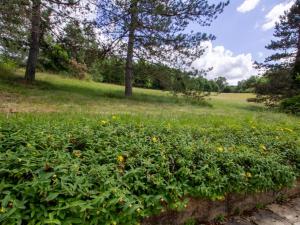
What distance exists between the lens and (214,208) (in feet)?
8.20

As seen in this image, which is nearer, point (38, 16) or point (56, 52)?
point (38, 16)

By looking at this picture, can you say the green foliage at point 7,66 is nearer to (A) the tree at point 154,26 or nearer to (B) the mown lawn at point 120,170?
Answer: (A) the tree at point 154,26

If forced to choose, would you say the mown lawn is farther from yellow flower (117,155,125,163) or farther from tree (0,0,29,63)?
tree (0,0,29,63)

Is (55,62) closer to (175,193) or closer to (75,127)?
(75,127)

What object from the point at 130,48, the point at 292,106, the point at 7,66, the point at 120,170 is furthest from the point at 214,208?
the point at 7,66

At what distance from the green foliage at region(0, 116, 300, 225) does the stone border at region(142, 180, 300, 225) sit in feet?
0.29

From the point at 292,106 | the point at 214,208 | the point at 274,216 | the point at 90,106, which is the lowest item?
the point at 274,216

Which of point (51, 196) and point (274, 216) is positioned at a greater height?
point (51, 196)

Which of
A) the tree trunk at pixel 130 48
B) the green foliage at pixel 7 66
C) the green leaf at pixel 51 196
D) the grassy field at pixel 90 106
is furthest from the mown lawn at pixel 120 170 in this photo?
the green foliage at pixel 7 66

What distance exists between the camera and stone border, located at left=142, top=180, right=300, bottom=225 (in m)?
2.18

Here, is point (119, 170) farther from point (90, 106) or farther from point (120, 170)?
point (90, 106)

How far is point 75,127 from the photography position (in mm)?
2963

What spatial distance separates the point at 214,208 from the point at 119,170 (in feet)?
3.27

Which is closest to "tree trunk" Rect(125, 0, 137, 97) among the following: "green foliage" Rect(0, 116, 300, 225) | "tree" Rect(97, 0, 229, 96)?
"tree" Rect(97, 0, 229, 96)
